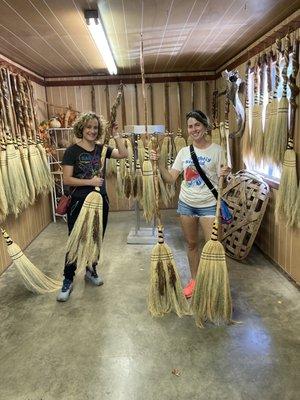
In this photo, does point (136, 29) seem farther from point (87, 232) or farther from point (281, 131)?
point (87, 232)

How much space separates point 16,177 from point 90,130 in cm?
114

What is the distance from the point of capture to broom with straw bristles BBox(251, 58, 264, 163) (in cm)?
310

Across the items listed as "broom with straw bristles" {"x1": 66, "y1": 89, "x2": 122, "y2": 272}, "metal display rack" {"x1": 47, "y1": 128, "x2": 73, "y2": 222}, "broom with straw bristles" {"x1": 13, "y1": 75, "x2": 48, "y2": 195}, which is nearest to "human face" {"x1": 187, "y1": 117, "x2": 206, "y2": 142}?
"broom with straw bristles" {"x1": 66, "y1": 89, "x2": 122, "y2": 272}

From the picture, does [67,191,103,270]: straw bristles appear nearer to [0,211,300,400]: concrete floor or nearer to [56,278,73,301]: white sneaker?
[56,278,73,301]: white sneaker

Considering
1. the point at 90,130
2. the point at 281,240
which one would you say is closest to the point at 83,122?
the point at 90,130

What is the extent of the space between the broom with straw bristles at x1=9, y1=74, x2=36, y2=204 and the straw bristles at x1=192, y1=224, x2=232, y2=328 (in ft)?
7.35

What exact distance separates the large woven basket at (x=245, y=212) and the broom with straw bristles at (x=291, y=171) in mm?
542

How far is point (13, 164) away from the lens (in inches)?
127

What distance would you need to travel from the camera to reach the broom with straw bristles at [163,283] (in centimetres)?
226

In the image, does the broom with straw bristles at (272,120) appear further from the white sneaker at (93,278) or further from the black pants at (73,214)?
the white sneaker at (93,278)

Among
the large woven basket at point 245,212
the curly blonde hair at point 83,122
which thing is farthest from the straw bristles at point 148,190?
the curly blonde hair at point 83,122

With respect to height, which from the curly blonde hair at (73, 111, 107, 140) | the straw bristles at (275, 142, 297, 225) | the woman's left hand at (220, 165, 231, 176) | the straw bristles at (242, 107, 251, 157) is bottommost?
the straw bristles at (275, 142, 297, 225)

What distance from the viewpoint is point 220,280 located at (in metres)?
2.14

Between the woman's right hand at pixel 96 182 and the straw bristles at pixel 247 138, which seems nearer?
the woman's right hand at pixel 96 182
